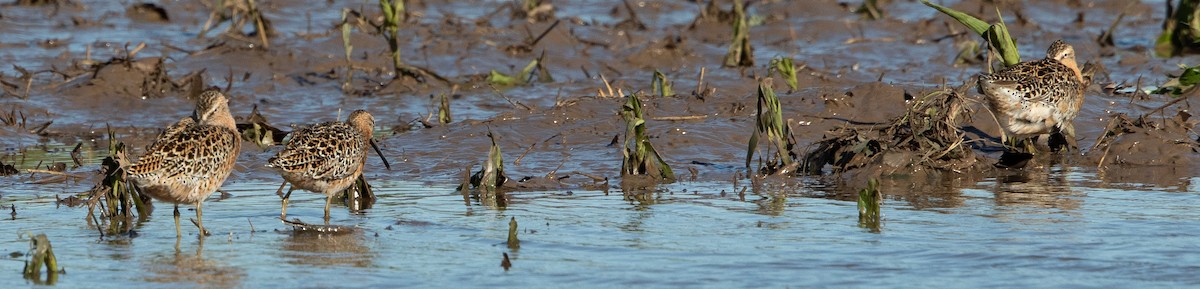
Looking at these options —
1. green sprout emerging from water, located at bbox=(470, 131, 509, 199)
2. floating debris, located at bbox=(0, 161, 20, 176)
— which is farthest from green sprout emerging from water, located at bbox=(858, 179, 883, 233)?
floating debris, located at bbox=(0, 161, 20, 176)

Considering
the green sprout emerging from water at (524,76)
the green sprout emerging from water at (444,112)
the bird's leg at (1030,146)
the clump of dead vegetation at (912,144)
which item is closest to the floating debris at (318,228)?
the clump of dead vegetation at (912,144)

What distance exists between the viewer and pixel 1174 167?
352 inches

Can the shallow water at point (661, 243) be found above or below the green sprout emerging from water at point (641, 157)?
below

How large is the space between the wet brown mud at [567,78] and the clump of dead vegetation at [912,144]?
69 millimetres

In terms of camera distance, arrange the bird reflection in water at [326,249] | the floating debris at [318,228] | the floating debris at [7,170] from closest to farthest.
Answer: the bird reflection in water at [326,249], the floating debris at [318,228], the floating debris at [7,170]

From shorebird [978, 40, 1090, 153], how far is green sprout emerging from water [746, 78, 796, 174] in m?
1.21

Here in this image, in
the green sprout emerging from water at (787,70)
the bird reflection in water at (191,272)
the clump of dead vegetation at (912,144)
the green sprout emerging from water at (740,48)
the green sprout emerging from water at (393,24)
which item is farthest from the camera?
the green sprout emerging from water at (740,48)

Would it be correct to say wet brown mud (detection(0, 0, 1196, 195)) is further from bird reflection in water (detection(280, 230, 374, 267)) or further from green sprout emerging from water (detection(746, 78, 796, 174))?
bird reflection in water (detection(280, 230, 374, 267))

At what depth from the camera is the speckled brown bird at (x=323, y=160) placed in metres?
7.17

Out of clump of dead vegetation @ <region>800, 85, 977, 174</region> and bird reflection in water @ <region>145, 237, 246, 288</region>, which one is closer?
bird reflection in water @ <region>145, 237, 246, 288</region>

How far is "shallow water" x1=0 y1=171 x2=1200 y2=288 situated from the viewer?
599 centimetres

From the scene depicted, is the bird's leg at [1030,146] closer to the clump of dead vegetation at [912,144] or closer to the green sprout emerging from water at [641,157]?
the clump of dead vegetation at [912,144]

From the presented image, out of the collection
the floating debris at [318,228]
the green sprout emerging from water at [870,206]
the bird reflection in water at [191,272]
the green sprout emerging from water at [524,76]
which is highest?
the green sprout emerging from water at [524,76]

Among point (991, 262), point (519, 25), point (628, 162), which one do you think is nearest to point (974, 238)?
point (991, 262)
